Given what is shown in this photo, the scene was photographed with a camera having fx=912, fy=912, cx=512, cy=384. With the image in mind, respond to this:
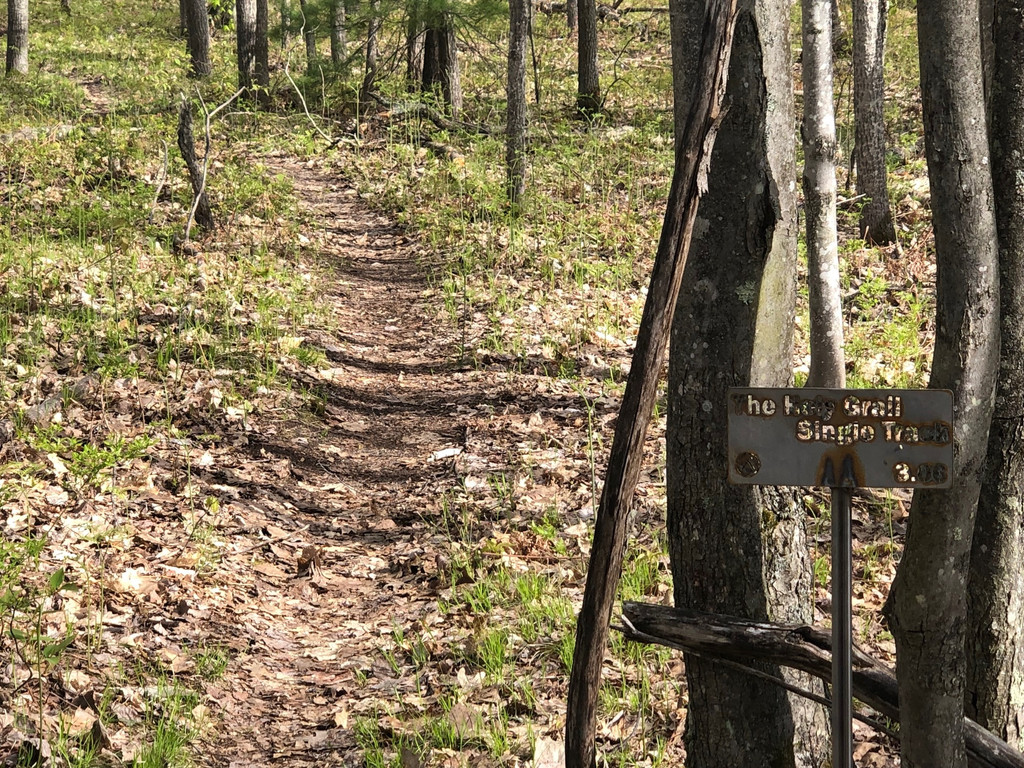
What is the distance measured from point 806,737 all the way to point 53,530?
364cm

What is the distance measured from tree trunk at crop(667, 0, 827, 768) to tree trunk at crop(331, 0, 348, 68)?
38.0 ft

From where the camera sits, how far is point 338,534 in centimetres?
523

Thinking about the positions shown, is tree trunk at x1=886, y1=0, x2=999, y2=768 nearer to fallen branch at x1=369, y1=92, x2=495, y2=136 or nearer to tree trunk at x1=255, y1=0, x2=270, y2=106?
fallen branch at x1=369, y1=92, x2=495, y2=136

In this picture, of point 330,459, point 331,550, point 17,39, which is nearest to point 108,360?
point 330,459

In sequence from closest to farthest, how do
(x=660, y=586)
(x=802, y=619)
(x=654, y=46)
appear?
(x=802, y=619) < (x=660, y=586) < (x=654, y=46)

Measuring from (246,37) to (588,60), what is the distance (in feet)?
20.3

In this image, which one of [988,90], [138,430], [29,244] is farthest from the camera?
[29,244]

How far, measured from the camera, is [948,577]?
6.58 feet

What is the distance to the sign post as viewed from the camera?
5.89 ft

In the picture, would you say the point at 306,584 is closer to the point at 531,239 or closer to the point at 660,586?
the point at 660,586

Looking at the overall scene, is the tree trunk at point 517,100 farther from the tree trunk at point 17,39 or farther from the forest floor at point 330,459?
the tree trunk at point 17,39

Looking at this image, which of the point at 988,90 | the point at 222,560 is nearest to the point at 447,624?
the point at 222,560

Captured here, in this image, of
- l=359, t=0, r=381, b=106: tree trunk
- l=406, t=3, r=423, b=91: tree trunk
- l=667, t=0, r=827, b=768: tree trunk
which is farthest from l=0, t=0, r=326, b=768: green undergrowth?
l=406, t=3, r=423, b=91: tree trunk

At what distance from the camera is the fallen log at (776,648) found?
225cm
